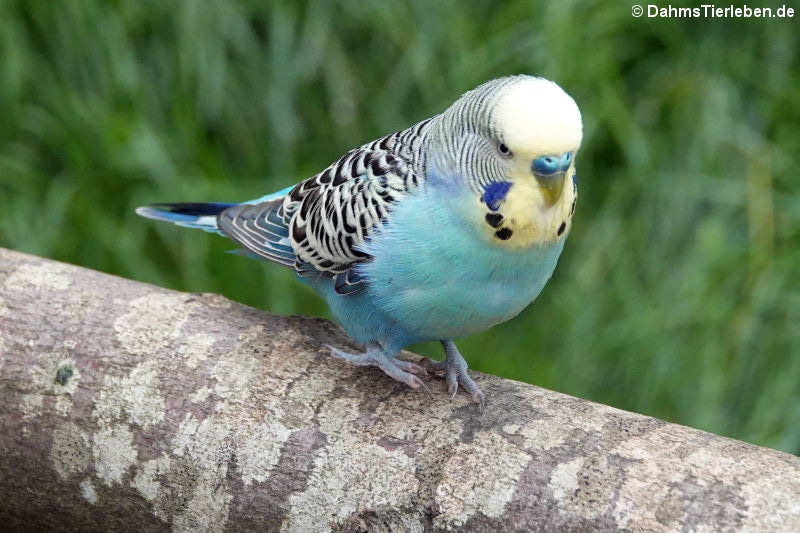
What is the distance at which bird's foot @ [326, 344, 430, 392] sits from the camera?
2.56 m

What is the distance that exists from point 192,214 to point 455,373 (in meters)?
1.10

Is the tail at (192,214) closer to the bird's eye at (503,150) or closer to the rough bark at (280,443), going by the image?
the rough bark at (280,443)

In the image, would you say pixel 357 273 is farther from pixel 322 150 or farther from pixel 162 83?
pixel 162 83

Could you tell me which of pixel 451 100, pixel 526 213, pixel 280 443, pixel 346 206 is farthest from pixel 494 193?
pixel 451 100

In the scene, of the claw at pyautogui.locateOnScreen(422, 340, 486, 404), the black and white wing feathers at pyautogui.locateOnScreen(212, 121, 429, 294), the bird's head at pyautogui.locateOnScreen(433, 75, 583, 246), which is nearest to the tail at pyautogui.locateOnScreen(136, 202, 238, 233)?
the black and white wing feathers at pyautogui.locateOnScreen(212, 121, 429, 294)

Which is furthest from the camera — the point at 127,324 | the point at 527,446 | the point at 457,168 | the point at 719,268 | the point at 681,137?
the point at 681,137

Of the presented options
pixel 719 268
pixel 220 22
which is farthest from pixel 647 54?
pixel 220 22

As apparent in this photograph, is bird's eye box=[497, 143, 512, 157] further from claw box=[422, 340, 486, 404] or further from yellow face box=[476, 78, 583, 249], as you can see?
claw box=[422, 340, 486, 404]

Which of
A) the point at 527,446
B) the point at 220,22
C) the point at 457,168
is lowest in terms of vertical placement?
the point at 527,446

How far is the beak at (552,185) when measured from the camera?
2.21m

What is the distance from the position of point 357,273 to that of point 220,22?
2.54 meters

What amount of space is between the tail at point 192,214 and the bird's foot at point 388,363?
744 mm

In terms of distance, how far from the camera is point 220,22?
4.76m

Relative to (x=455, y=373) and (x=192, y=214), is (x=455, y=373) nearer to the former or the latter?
(x=455, y=373)
